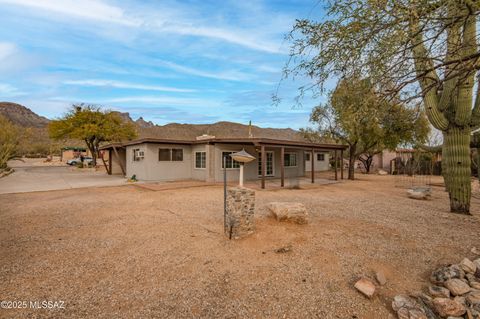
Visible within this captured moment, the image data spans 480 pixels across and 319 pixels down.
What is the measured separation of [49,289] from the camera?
298 centimetres

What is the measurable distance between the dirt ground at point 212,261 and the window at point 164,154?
7.11 m

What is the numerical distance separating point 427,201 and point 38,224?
40.4 feet

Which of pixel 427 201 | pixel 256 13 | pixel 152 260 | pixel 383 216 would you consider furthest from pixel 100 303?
pixel 427 201

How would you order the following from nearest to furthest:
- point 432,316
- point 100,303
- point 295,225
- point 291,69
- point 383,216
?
point 432,316 → point 100,303 → point 291,69 → point 295,225 → point 383,216

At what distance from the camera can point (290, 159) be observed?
55.0ft

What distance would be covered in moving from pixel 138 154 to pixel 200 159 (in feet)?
12.7

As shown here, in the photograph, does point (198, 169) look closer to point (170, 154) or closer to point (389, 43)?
point (170, 154)

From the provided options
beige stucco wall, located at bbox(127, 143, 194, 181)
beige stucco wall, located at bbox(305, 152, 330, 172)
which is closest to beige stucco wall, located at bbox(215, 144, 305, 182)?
beige stucco wall, located at bbox(127, 143, 194, 181)

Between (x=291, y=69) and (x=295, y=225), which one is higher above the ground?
(x=291, y=69)

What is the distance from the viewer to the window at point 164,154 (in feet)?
44.8

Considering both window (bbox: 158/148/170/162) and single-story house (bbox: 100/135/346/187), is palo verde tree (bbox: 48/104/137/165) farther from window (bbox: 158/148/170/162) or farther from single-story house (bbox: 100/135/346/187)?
window (bbox: 158/148/170/162)

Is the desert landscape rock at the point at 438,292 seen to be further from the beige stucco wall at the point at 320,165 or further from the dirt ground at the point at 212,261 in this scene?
the beige stucco wall at the point at 320,165

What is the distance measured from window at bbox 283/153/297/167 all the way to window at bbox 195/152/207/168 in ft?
19.1

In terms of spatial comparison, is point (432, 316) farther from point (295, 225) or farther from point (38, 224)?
point (38, 224)
